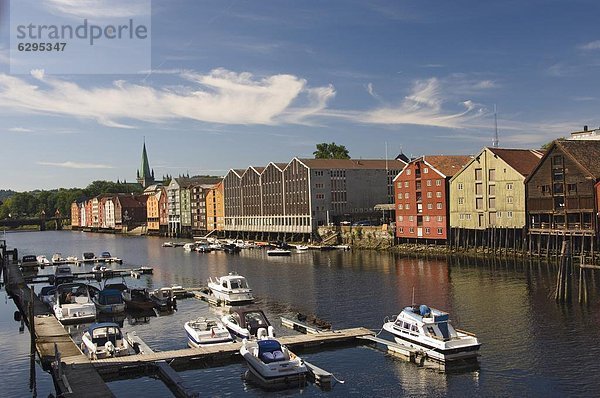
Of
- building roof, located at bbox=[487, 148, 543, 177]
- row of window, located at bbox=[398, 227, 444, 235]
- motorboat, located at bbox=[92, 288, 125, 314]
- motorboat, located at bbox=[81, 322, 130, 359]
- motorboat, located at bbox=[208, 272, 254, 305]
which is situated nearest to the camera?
motorboat, located at bbox=[81, 322, 130, 359]

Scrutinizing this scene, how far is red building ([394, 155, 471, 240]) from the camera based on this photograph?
94.6m

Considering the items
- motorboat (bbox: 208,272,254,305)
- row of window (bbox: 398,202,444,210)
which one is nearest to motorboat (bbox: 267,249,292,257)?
row of window (bbox: 398,202,444,210)

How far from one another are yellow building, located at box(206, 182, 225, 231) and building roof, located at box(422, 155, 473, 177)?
70.4m

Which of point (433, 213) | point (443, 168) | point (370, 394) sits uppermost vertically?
point (443, 168)

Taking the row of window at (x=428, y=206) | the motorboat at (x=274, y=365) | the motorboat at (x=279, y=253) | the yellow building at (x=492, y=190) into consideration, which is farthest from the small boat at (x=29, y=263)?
the motorboat at (x=274, y=365)

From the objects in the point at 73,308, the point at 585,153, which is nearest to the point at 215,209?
the point at 585,153

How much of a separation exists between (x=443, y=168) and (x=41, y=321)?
69.7 meters

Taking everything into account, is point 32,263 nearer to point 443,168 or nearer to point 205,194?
point 443,168

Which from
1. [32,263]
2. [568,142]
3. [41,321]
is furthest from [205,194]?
[41,321]

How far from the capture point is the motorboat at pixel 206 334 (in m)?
35.8

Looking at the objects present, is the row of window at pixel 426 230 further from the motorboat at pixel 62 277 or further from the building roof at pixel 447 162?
the motorboat at pixel 62 277

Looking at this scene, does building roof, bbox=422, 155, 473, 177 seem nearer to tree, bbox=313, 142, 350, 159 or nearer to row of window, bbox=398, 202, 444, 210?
row of window, bbox=398, 202, 444, 210

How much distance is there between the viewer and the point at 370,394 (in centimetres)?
2798

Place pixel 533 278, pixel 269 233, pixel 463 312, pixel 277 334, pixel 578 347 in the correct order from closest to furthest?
pixel 578 347, pixel 277 334, pixel 463 312, pixel 533 278, pixel 269 233
